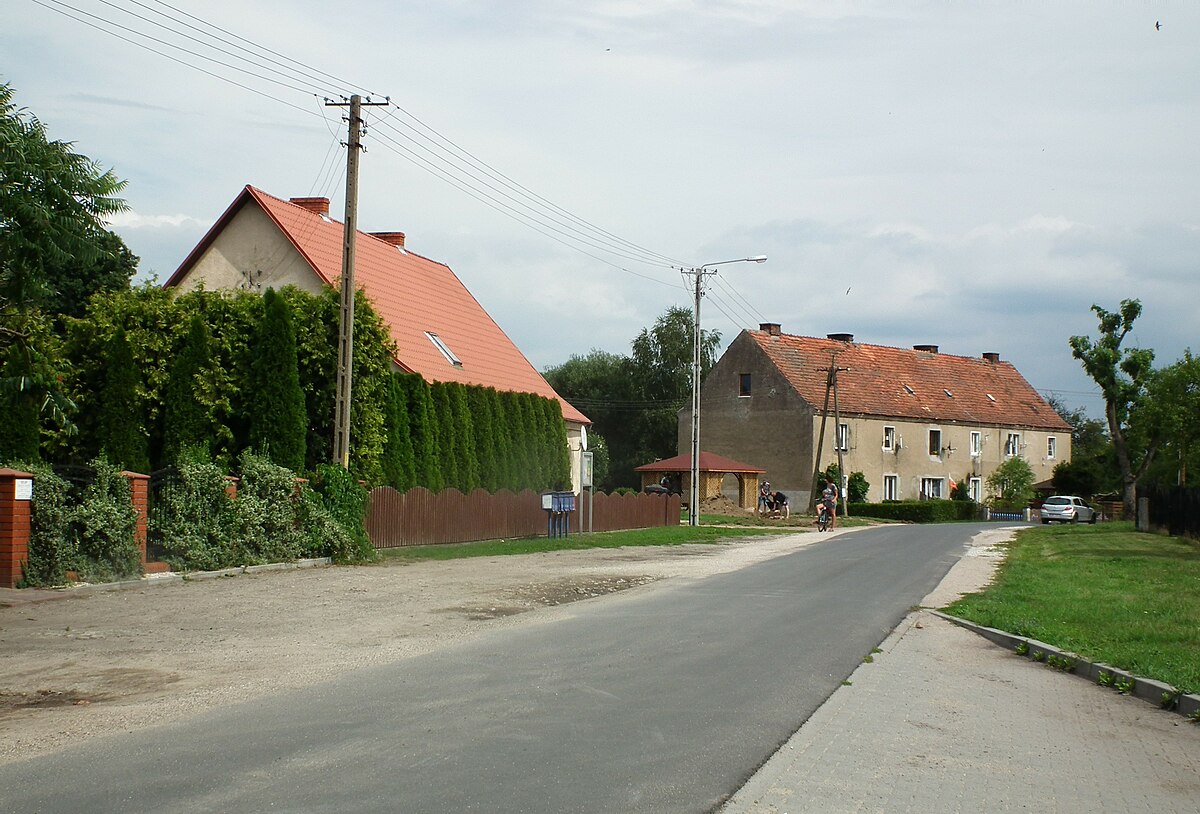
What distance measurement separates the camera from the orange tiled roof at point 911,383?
69.3m

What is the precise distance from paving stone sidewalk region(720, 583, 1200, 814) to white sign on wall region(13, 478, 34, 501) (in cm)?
1169

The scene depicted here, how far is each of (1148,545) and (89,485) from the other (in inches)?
1122

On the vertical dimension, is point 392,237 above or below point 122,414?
above

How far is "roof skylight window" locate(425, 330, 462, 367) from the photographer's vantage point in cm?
3888

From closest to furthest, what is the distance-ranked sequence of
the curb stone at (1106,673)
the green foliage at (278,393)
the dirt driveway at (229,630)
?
the dirt driveway at (229,630) → the curb stone at (1106,673) → the green foliage at (278,393)

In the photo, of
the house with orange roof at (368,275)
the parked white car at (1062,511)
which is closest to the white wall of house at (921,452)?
the parked white car at (1062,511)

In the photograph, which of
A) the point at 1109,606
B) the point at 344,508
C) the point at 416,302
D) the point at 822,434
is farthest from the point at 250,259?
the point at 822,434

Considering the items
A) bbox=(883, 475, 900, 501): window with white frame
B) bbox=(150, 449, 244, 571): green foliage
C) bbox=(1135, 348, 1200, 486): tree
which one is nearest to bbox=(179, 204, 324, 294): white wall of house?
bbox=(150, 449, 244, 571): green foliage

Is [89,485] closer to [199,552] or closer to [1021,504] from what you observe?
[199,552]

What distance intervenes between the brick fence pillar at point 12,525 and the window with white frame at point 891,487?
5902cm

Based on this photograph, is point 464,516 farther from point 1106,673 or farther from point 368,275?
point 1106,673

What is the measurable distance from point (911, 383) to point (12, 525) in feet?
214

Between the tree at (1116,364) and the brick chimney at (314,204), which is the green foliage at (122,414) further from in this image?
the tree at (1116,364)

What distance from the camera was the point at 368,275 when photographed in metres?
37.9
